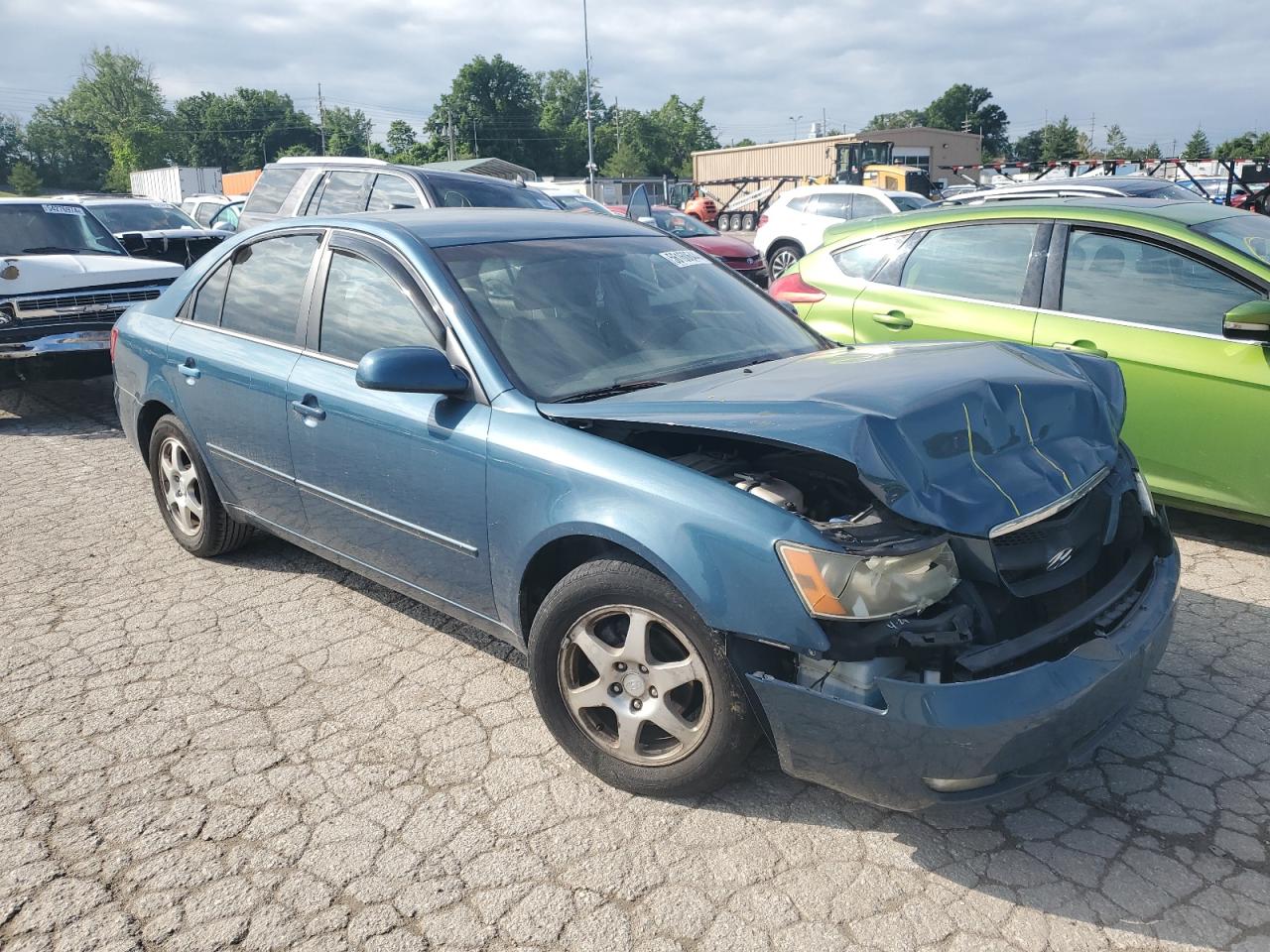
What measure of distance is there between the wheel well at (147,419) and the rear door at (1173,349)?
4.37 meters

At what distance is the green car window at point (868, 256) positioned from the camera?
5703 millimetres

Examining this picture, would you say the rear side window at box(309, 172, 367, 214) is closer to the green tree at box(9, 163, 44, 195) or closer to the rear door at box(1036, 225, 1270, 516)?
the rear door at box(1036, 225, 1270, 516)

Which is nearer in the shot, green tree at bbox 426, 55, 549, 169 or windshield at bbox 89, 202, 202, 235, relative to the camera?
windshield at bbox 89, 202, 202, 235

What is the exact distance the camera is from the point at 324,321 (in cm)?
382

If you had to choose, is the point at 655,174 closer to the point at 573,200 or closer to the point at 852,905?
the point at 573,200

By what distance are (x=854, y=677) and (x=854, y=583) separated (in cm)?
23

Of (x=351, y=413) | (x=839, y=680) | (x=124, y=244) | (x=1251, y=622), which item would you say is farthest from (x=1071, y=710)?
(x=124, y=244)

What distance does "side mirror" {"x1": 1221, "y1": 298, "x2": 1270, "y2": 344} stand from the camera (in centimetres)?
417

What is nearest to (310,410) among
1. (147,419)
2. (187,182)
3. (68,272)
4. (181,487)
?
(181,487)

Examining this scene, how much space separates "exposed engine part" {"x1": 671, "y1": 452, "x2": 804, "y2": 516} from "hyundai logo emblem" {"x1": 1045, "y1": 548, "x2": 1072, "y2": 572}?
0.68m

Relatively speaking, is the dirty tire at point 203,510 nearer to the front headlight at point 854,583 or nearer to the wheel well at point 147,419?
the wheel well at point 147,419

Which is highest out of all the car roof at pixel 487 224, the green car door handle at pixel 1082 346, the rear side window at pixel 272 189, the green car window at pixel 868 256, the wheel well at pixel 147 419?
the rear side window at pixel 272 189

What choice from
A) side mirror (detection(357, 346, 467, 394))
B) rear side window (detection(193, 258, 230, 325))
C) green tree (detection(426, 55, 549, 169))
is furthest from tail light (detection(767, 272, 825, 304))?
green tree (detection(426, 55, 549, 169))

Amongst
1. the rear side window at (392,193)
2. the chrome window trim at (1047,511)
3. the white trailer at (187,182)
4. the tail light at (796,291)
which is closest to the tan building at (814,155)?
the white trailer at (187,182)
